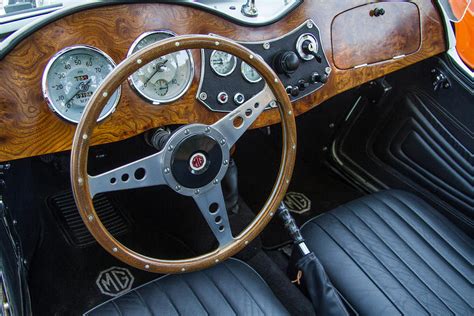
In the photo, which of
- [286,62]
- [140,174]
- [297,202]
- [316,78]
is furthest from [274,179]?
[140,174]

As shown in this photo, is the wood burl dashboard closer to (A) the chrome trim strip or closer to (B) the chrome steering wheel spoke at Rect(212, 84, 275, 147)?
(A) the chrome trim strip

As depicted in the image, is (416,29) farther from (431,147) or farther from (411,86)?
(431,147)

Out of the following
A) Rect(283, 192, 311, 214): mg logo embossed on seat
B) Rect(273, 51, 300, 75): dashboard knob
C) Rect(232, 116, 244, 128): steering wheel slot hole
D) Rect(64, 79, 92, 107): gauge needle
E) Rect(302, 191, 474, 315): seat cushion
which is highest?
Rect(64, 79, 92, 107): gauge needle

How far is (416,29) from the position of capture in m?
1.94

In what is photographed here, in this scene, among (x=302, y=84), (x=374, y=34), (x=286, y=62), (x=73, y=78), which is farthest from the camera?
(x=374, y=34)

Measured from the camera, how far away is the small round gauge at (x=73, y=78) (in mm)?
1257

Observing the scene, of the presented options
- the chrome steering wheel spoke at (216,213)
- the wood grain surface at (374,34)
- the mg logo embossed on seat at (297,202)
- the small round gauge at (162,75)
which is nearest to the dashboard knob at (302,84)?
the wood grain surface at (374,34)

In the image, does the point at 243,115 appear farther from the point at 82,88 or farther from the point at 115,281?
the point at 115,281

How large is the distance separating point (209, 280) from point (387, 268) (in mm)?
610

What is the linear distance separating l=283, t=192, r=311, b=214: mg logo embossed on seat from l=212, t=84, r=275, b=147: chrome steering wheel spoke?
117 cm

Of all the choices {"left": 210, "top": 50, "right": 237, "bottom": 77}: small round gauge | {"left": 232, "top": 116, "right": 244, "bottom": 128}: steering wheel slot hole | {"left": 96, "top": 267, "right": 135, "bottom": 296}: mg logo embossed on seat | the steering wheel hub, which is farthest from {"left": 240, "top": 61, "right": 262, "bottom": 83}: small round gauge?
{"left": 96, "top": 267, "right": 135, "bottom": 296}: mg logo embossed on seat

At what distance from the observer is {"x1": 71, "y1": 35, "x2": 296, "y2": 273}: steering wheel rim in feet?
3.48

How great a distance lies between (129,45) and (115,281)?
3.38 ft

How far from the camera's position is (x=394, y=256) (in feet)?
5.36
